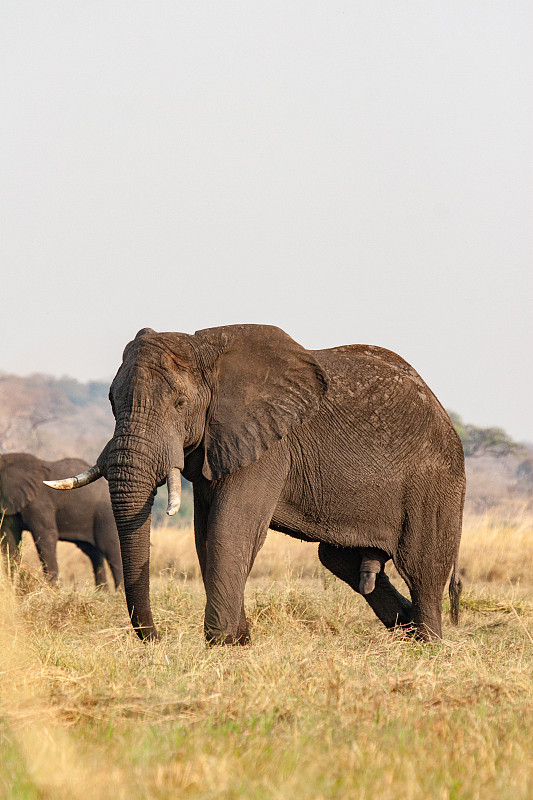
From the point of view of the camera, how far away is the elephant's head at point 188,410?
23.6 feet

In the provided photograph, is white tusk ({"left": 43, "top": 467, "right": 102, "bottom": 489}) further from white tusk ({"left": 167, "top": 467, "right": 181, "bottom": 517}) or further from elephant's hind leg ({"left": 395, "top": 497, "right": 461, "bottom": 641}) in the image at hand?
elephant's hind leg ({"left": 395, "top": 497, "right": 461, "bottom": 641})

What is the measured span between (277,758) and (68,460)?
1430 centimetres

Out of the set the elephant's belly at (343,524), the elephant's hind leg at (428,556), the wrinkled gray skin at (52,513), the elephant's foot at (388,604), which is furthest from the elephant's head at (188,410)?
the wrinkled gray skin at (52,513)

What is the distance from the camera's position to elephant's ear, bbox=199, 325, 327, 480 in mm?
7617

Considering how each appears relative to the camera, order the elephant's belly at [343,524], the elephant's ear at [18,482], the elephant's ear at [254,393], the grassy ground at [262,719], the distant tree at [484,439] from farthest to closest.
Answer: the distant tree at [484,439] < the elephant's ear at [18,482] < the elephant's belly at [343,524] < the elephant's ear at [254,393] < the grassy ground at [262,719]

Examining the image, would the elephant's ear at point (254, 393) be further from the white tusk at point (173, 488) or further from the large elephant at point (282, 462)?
the white tusk at point (173, 488)

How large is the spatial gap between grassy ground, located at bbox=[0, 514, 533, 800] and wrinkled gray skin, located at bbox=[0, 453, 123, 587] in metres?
8.26

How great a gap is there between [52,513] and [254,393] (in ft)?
32.2

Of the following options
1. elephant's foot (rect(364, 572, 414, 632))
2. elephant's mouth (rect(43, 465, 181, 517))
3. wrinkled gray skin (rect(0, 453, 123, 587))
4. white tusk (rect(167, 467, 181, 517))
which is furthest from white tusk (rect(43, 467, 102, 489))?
wrinkled gray skin (rect(0, 453, 123, 587))

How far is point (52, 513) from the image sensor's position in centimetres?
1700

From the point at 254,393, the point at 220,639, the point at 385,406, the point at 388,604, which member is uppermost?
the point at 254,393

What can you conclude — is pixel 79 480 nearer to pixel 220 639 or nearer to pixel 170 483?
pixel 170 483

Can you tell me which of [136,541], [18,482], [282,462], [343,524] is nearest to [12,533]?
[18,482]

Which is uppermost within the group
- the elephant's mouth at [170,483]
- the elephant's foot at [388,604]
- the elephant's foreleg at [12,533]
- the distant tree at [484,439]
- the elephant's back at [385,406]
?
the elephant's back at [385,406]
